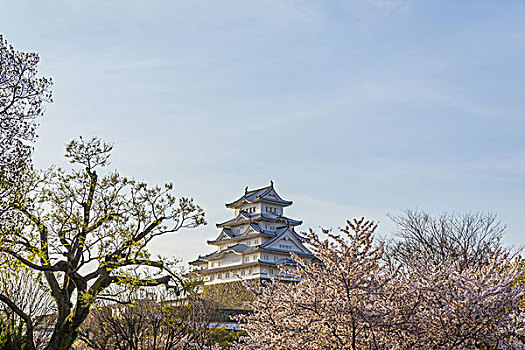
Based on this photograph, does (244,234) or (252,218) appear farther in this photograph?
(252,218)

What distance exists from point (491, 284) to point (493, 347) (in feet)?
3.50

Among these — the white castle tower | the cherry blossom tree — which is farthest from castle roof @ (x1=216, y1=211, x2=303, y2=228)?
the cherry blossom tree

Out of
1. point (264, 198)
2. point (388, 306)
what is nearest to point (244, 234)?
point (264, 198)

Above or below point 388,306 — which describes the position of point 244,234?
above

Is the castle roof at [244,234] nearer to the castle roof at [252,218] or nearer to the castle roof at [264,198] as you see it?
the castle roof at [252,218]

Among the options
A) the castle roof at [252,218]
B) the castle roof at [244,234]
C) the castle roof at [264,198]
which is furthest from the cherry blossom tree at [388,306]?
the castle roof at [264,198]

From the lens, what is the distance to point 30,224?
36.7ft

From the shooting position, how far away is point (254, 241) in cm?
4416

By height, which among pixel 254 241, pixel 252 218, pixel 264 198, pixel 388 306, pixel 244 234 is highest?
pixel 264 198

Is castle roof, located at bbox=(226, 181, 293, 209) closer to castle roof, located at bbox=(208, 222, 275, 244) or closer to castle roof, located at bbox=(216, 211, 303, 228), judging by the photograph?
castle roof, located at bbox=(216, 211, 303, 228)

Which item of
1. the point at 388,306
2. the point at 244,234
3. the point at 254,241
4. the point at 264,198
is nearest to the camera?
the point at 388,306

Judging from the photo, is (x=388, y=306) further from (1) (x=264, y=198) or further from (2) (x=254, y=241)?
(1) (x=264, y=198)

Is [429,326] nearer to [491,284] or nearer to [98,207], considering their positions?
[491,284]

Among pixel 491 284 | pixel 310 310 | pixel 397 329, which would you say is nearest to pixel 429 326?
pixel 397 329
